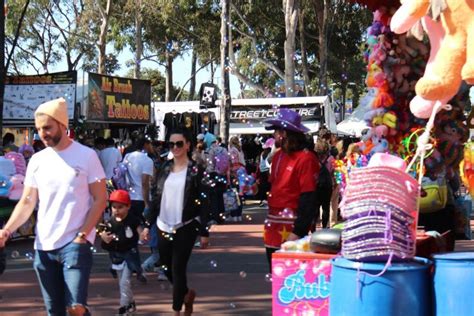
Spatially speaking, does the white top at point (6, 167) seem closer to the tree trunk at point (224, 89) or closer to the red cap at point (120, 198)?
the red cap at point (120, 198)

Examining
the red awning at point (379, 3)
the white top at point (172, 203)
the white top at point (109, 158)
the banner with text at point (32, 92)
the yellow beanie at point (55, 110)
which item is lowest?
the white top at point (172, 203)

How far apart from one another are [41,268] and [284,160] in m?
2.07

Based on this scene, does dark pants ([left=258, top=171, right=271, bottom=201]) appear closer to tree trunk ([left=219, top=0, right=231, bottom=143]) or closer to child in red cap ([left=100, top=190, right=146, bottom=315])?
child in red cap ([left=100, top=190, right=146, bottom=315])

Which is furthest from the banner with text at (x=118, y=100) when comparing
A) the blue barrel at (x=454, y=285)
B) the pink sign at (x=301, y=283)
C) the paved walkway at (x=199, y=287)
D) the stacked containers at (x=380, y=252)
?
the blue barrel at (x=454, y=285)

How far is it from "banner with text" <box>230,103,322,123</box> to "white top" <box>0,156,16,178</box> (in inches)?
464

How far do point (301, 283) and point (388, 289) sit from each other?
970 millimetres

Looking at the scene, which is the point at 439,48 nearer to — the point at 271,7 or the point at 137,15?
the point at 271,7

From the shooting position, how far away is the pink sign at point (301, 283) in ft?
16.4

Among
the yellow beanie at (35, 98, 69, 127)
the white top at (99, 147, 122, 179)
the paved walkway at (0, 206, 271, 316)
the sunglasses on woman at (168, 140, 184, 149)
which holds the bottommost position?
the paved walkway at (0, 206, 271, 316)

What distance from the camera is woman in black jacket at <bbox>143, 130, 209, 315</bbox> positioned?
21.5ft

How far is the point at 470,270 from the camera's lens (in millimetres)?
4047

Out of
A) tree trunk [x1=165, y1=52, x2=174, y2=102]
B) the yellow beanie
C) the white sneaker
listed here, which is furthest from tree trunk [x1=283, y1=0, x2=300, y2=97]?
the yellow beanie

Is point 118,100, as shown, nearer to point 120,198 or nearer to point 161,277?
point 161,277

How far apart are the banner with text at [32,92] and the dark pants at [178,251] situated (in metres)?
12.1
